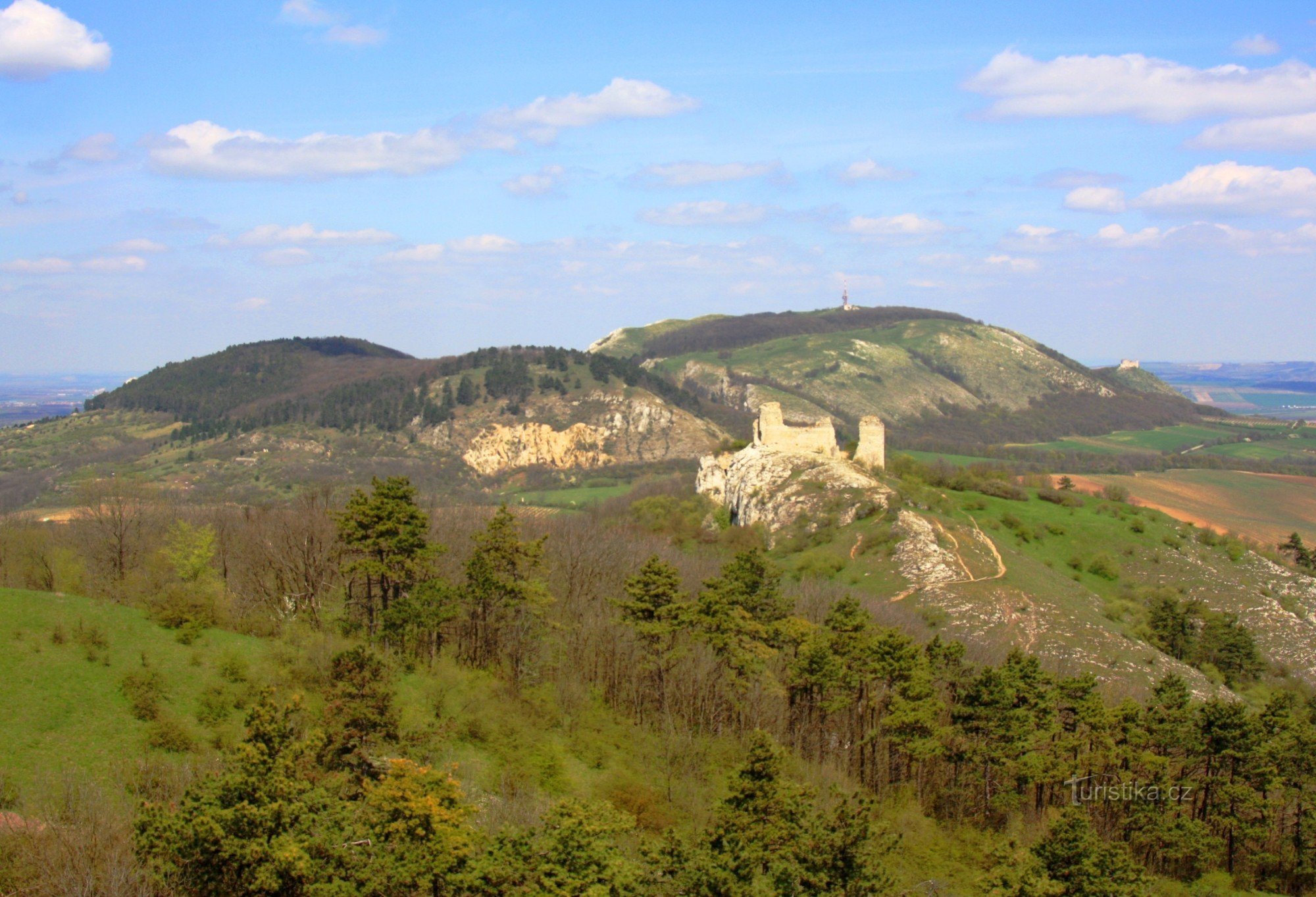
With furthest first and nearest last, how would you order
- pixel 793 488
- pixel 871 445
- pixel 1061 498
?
pixel 1061 498
pixel 871 445
pixel 793 488

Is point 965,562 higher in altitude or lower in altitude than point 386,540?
lower

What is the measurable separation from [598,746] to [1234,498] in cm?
12528

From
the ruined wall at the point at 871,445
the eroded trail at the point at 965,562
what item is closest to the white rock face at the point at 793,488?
the ruined wall at the point at 871,445

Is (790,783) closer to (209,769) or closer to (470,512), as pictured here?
(209,769)

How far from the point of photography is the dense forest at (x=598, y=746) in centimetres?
2273

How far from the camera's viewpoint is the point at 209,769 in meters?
28.4

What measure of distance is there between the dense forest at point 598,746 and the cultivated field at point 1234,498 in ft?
234

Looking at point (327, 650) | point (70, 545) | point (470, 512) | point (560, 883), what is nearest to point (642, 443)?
point (470, 512)

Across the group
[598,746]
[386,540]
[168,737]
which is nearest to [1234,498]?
[598,746]

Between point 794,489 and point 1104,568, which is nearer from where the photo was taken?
point 1104,568

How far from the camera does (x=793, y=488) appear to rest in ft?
299

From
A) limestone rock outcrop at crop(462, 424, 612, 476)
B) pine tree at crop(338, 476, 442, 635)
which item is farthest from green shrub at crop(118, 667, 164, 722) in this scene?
limestone rock outcrop at crop(462, 424, 612, 476)

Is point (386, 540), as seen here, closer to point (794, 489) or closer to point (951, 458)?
point (794, 489)

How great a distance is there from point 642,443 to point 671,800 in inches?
5782
